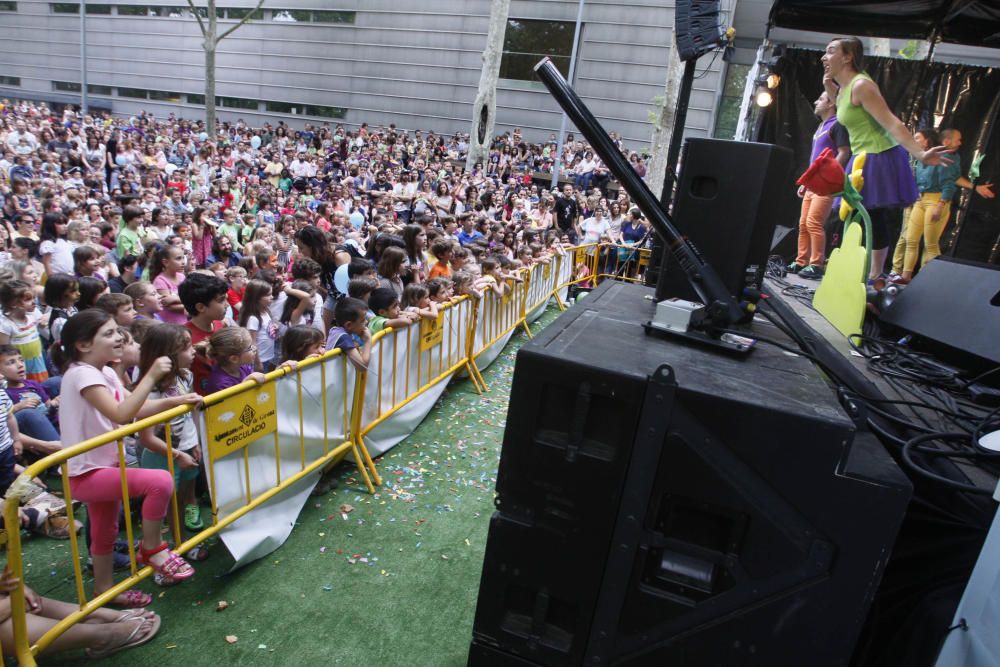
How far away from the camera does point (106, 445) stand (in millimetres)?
2957

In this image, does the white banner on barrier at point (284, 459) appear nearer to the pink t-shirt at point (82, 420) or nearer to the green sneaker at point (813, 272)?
the pink t-shirt at point (82, 420)

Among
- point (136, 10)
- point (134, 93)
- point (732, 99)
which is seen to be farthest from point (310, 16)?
point (732, 99)

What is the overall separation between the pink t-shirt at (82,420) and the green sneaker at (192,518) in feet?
3.54

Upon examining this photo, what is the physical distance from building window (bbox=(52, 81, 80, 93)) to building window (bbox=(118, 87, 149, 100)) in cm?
460

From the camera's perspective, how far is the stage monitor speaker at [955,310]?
124 inches

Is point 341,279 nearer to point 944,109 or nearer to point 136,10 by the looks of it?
point 944,109

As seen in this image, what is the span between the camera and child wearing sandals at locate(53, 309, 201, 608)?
2916mm

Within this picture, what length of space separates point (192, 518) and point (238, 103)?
142ft

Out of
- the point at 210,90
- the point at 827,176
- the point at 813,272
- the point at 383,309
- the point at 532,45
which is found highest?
the point at 532,45

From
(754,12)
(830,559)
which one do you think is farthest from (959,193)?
(754,12)

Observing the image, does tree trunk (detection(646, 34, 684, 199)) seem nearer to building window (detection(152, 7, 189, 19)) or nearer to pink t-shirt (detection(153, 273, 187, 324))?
pink t-shirt (detection(153, 273, 187, 324))

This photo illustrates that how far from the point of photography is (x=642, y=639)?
2020 mm

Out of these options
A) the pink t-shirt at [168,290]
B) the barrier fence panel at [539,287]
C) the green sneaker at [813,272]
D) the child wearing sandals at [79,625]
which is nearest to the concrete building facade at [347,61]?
the barrier fence panel at [539,287]

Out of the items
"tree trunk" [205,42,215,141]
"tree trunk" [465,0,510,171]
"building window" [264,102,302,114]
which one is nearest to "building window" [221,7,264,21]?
"building window" [264,102,302,114]
